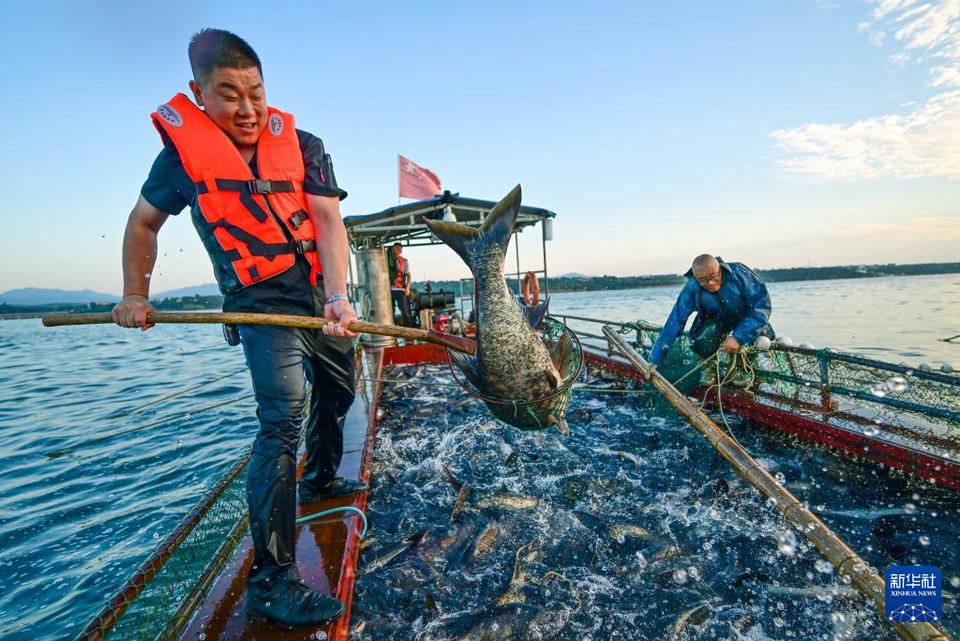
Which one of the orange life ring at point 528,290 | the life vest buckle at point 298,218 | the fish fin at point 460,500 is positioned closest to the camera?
the life vest buckle at point 298,218

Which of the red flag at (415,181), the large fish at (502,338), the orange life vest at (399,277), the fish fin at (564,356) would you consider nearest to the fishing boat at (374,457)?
the fish fin at (564,356)

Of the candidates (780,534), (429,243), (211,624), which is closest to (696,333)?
(780,534)

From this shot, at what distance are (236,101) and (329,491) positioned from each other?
3224 millimetres

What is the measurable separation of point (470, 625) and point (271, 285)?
106 inches

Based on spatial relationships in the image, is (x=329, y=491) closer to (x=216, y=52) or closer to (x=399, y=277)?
(x=216, y=52)

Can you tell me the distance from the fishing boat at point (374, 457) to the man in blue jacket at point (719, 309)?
19.1 inches

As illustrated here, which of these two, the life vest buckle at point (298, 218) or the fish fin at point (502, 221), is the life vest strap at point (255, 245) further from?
the fish fin at point (502, 221)

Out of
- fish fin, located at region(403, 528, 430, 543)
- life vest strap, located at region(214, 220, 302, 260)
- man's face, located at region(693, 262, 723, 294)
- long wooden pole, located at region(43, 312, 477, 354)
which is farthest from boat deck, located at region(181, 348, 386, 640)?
man's face, located at region(693, 262, 723, 294)

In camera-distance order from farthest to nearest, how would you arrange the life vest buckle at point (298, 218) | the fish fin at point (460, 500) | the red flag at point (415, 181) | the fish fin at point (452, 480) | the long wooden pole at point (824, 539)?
the red flag at point (415, 181) → the fish fin at point (452, 480) → the fish fin at point (460, 500) → the life vest buckle at point (298, 218) → the long wooden pole at point (824, 539)

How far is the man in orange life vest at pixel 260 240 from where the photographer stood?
97.3 inches

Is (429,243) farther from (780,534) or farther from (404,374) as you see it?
(780,534)

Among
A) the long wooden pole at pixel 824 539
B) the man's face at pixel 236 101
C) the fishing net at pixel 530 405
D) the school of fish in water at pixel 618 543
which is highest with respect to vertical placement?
the man's face at pixel 236 101

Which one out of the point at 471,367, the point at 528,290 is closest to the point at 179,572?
the point at 471,367

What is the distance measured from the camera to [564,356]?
4145 millimetres
